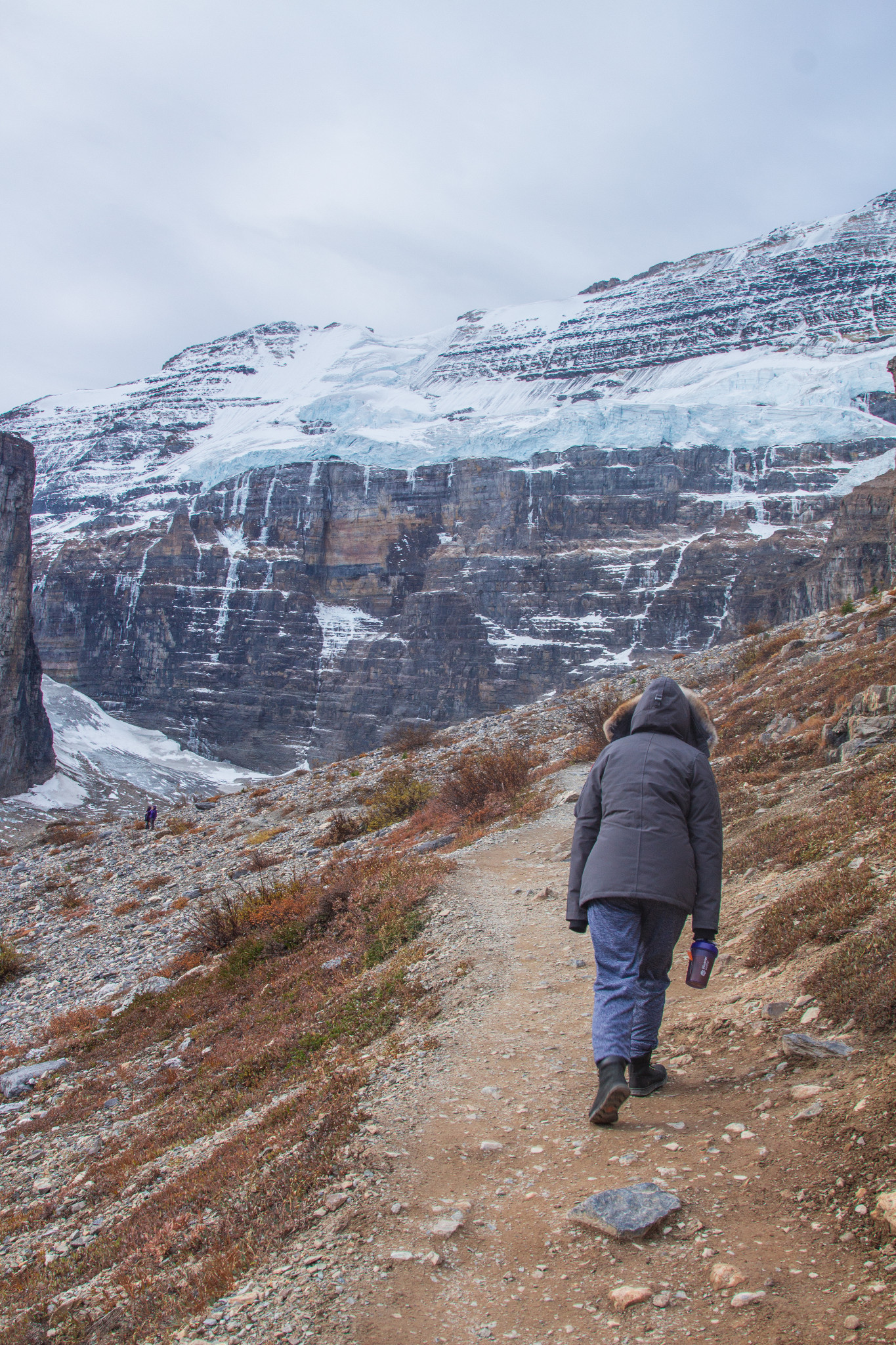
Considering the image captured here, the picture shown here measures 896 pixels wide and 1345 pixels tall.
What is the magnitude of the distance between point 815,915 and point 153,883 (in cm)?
1530

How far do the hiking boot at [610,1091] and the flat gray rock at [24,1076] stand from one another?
6945 mm

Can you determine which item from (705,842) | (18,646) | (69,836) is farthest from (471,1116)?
(18,646)

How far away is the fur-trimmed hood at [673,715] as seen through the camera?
4301 mm

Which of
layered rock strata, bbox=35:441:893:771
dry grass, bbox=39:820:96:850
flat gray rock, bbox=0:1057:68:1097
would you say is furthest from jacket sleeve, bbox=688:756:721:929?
layered rock strata, bbox=35:441:893:771

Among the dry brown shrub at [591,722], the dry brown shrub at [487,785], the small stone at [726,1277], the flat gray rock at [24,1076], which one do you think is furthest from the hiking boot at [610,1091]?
the dry brown shrub at [487,785]

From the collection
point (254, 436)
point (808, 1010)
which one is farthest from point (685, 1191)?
point (254, 436)

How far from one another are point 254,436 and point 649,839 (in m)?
156

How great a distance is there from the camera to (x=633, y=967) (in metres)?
3.93

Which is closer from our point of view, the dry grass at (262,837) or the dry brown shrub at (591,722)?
the dry brown shrub at (591,722)

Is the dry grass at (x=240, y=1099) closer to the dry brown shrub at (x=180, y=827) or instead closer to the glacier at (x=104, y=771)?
the dry brown shrub at (x=180, y=827)

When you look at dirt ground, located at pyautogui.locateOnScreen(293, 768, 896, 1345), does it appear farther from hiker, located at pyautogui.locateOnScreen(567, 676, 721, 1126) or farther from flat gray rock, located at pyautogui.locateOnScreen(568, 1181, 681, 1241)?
hiker, located at pyautogui.locateOnScreen(567, 676, 721, 1126)

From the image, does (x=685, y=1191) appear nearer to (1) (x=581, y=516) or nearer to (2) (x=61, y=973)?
(2) (x=61, y=973)

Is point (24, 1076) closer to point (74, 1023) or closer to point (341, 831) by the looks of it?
point (74, 1023)

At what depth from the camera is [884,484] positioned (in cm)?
5422
